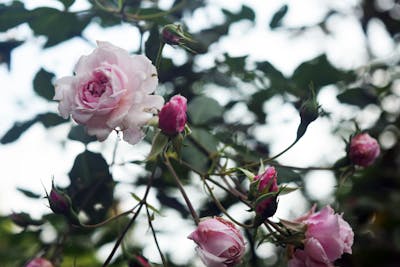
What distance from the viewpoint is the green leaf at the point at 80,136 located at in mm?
952

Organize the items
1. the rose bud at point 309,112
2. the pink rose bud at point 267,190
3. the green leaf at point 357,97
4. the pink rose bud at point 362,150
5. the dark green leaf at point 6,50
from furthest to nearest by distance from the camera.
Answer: the green leaf at point 357,97 → the dark green leaf at point 6,50 → the pink rose bud at point 362,150 → the rose bud at point 309,112 → the pink rose bud at point 267,190

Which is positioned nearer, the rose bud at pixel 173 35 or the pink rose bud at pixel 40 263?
the rose bud at pixel 173 35

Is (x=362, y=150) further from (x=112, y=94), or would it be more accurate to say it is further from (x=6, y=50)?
(x=6, y=50)

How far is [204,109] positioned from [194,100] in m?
0.04

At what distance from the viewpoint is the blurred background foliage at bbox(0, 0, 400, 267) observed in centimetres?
99

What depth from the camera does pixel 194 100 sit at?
1.18 m

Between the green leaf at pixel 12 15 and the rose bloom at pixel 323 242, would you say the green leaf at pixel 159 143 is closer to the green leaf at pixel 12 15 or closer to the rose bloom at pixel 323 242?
the rose bloom at pixel 323 242

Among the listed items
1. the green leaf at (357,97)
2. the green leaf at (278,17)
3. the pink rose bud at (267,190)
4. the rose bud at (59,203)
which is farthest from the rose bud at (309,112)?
the green leaf at (278,17)

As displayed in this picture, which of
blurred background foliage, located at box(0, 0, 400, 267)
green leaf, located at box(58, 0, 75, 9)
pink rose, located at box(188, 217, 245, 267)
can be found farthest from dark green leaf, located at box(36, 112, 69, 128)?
pink rose, located at box(188, 217, 245, 267)

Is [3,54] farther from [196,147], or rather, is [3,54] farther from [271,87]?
[271,87]

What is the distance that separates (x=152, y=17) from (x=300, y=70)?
1.18ft

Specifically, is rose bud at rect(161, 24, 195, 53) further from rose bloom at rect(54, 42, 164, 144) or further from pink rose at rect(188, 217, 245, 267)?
pink rose at rect(188, 217, 245, 267)

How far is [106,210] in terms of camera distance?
103 cm

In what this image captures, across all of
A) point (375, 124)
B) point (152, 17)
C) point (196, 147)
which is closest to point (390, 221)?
point (375, 124)
